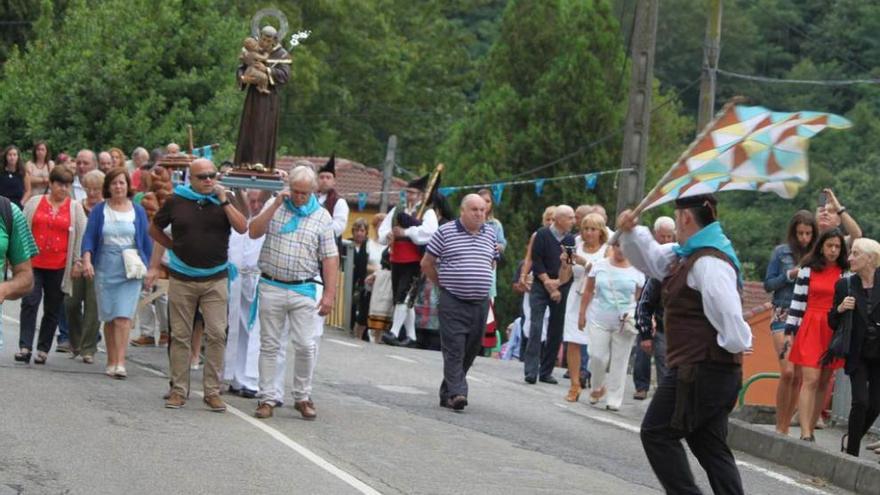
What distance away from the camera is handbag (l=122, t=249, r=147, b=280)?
15.5 meters

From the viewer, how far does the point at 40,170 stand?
22906 mm

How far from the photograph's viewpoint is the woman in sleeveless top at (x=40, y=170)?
74.4ft

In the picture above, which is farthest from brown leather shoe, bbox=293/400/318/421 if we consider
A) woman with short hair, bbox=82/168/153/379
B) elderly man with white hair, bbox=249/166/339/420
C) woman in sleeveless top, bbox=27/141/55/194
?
woman in sleeveless top, bbox=27/141/55/194

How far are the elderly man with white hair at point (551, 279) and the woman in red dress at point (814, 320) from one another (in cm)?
468

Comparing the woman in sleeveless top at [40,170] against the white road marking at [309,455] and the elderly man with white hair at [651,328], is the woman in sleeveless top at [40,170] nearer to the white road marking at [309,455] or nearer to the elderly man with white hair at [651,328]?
the elderly man with white hair at [651,328]

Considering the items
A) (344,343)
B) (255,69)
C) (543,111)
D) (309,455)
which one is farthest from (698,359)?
(543,111)

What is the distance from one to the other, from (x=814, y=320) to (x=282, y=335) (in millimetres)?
4430

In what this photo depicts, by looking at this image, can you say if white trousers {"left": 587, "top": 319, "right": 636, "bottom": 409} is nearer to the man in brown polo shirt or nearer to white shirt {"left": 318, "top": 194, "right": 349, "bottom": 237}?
white shirt {"left": 318, "top": 194, "right": 349, "bottom": 237}

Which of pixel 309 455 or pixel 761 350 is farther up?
pixel 761 350

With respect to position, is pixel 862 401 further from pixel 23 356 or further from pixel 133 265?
pixel 23 356

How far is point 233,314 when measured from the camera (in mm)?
15141

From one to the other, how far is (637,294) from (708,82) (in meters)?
10.4

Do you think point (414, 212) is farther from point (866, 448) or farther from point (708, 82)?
point (866, 448)

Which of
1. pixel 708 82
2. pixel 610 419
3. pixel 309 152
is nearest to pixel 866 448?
pixel 610 419
